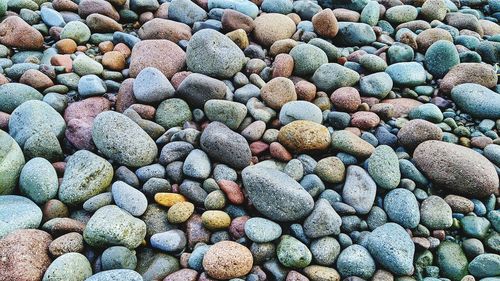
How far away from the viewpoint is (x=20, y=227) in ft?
7.13

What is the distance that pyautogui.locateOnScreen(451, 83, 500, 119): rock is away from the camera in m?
2.93

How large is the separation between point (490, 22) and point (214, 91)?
118 inches

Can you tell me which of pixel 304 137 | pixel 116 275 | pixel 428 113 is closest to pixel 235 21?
pixel 304 137

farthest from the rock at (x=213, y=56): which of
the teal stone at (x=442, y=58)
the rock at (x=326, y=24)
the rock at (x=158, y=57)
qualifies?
the teal stone at (x=442, y=58)

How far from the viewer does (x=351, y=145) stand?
2.64 metres

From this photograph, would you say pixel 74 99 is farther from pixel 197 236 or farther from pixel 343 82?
pixel 343 82

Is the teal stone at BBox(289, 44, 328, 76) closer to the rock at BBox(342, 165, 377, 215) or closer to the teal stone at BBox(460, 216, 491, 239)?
the rock at BBox(342, 165, 377, 215)

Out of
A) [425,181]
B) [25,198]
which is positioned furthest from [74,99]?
[425,181]

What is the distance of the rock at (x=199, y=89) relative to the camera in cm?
289

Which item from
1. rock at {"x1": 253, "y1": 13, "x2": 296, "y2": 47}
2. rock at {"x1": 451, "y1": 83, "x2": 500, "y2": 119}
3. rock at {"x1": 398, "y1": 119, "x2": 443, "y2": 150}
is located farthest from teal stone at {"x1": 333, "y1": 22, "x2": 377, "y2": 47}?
rock at {"x1": 398, "y1": 119, "x2": 443, "y2": 150}

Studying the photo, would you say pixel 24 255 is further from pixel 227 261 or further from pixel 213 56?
pixel 213 56

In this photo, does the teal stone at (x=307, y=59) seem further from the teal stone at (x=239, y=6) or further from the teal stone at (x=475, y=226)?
the teal stone at (x=475, y=226)

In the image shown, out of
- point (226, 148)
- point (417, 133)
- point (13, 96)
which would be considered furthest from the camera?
point (13, 96)

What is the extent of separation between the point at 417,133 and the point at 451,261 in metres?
0.84
